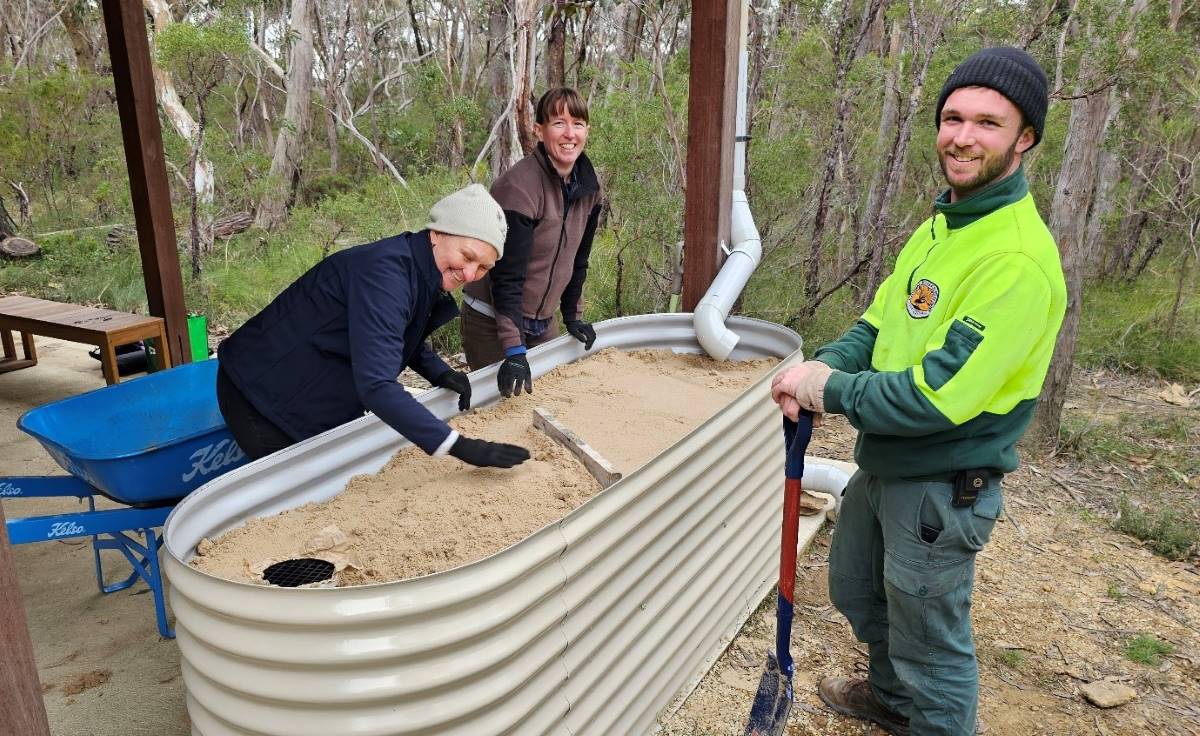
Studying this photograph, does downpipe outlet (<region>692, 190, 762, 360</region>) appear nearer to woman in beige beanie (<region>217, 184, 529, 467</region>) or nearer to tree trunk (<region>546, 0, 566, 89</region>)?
woman in beige beanie (<region>217, 184, 529, 467</region>)

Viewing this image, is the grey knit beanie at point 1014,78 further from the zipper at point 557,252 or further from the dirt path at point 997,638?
the dirt path at point 997,638

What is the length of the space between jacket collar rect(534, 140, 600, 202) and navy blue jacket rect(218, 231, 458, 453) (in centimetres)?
99

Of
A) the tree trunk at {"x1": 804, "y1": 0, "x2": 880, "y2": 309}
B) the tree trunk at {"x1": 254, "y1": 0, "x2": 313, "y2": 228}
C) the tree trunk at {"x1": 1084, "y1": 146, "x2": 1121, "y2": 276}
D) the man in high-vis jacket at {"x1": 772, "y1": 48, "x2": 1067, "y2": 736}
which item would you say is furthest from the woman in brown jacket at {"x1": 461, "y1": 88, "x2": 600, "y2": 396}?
the tree trunk at {"x1": 254, "y1": 0, "x2": 313, "y2": 228}

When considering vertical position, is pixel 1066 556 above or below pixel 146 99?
below

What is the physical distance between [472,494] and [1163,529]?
4062 mm

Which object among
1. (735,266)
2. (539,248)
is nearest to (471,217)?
(539,248)

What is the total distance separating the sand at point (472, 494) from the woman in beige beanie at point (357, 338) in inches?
5.9

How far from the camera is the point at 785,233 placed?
7.21 m

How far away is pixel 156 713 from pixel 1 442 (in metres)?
3.19

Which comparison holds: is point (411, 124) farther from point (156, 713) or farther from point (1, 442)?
point (156, 713)

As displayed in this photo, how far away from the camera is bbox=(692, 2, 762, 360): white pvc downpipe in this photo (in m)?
3.67

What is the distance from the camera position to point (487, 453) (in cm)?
223

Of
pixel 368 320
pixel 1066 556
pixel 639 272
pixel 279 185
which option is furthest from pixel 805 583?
pixel 279 185

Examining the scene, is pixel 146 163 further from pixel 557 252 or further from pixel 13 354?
pixel 557 252
